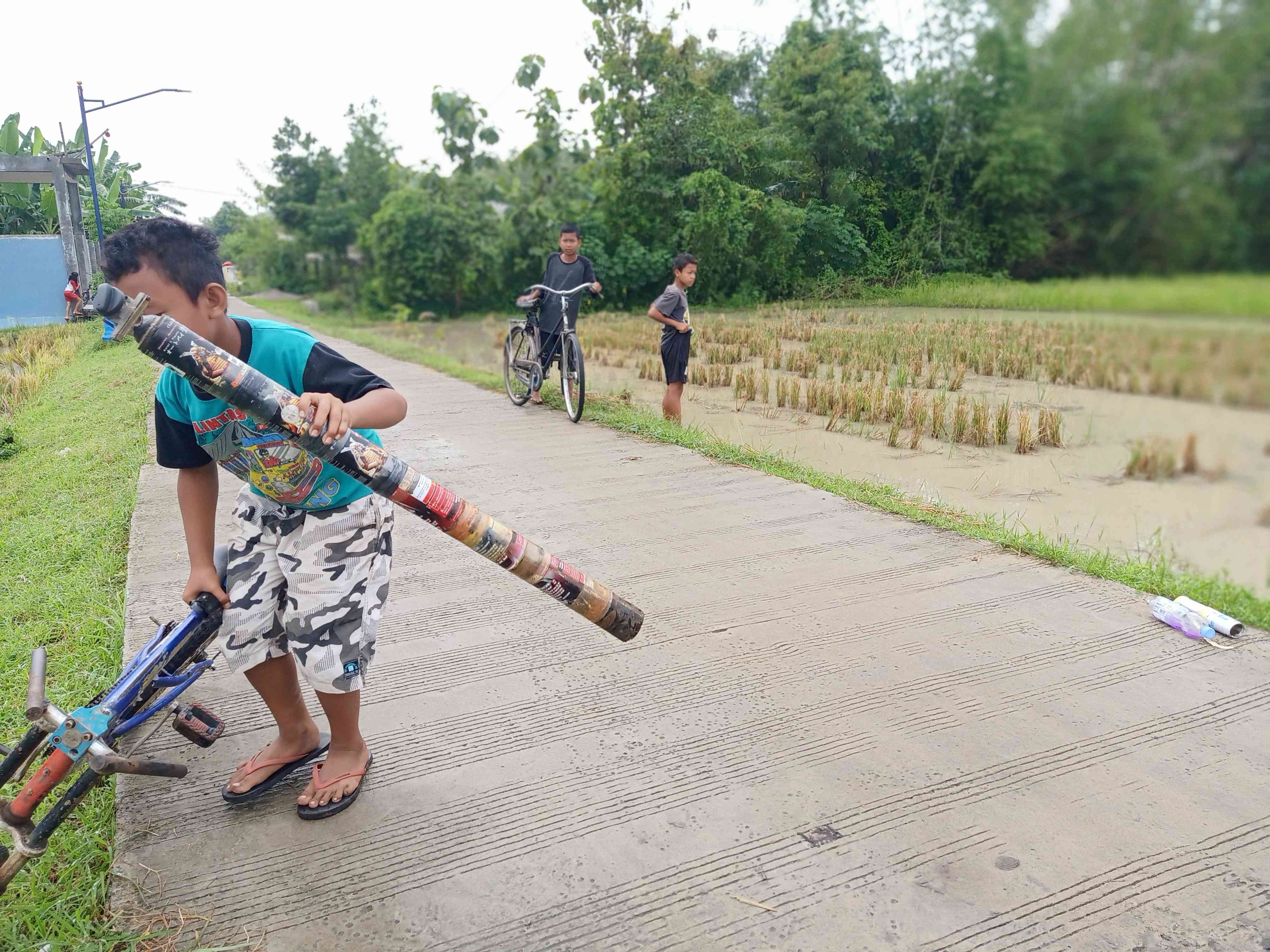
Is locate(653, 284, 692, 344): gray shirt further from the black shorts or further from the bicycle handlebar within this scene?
the bicycle handlebar

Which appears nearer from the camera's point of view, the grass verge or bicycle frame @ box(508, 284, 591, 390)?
the grass verge

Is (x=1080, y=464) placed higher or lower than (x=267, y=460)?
higher

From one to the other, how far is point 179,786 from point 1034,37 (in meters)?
2.22

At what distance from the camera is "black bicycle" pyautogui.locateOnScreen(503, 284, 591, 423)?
21.4 ft

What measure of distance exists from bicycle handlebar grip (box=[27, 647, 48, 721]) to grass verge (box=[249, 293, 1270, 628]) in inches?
70.3

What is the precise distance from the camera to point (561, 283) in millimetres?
6656

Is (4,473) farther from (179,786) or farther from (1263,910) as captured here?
(1263,910)

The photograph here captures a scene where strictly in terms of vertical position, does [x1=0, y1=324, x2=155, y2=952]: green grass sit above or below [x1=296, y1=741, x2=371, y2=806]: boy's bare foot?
below

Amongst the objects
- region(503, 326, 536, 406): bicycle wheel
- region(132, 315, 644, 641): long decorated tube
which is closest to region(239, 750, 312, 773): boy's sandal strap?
region(132, 315, 644, 641): long decorated tube

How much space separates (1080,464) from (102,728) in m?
1.68

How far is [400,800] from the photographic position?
6.59 ft

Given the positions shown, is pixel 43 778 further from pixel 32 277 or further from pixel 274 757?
pixel 32 277

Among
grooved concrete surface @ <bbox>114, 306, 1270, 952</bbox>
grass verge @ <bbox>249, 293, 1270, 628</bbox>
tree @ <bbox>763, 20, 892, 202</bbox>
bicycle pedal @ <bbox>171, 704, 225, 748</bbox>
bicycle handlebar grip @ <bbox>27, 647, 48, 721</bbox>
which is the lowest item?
grooved concrete surface @ <bbox>114, 306, 1270, 952</bbox>

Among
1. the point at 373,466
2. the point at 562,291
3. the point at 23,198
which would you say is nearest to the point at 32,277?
the point at 23,198
